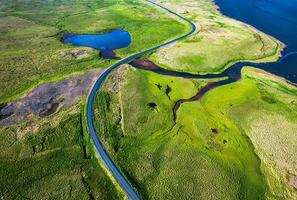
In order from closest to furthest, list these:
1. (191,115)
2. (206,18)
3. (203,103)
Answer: (191,115) < (203,103) < (206,18)

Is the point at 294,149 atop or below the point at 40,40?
atop

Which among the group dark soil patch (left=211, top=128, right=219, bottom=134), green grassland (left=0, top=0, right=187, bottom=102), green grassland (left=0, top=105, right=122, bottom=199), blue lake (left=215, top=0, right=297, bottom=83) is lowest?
green grassland (left=0, top=0, right=187, bottom=102)

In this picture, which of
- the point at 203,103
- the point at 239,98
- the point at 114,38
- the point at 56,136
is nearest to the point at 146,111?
the point at 203,103

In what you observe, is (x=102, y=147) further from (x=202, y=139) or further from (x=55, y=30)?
(x=55, y=30)

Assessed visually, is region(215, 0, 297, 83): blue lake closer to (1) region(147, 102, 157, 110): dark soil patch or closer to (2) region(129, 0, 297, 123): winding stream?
(2) region(129, 0, 297, 123): winding stream

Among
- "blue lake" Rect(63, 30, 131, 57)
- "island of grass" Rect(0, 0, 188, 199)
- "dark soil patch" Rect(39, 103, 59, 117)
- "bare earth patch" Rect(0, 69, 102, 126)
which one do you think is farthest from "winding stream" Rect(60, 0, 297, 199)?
"blue lake" Rect(63, 30, 131, 57)

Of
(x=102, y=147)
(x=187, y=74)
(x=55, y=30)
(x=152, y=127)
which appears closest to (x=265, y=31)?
(x=187, y=74)

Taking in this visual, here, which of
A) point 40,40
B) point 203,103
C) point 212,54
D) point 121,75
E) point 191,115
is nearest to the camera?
point 191,115

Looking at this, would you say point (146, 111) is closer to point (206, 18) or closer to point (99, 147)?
point (99, 147)
